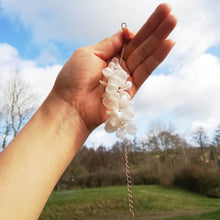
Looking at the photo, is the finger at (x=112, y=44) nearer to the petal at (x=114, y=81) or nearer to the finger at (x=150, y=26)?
the finger at (x=150, y=26)

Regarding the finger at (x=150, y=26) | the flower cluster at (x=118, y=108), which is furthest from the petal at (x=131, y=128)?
the finger at (x=150, y=26)

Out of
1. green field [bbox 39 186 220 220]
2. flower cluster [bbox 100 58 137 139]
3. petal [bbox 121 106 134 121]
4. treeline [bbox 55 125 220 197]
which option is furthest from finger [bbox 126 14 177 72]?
treeline [bbox 55 125 220 197]

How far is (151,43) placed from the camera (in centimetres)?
118

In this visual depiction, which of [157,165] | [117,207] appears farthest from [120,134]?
[157,165]

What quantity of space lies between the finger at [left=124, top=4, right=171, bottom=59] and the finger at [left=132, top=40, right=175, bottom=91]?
0.09 metres

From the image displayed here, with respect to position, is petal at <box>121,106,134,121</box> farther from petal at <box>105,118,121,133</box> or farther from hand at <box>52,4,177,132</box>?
hand at <box>52,4,177,132</box>

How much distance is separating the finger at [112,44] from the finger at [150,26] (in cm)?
5

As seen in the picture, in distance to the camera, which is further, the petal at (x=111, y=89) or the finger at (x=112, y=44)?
the finger at (x=112, y=44)

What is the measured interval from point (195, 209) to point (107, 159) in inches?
432

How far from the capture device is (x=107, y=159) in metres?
20.1

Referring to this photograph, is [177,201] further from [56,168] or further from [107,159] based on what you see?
[56,168]

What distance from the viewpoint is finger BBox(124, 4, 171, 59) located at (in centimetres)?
109

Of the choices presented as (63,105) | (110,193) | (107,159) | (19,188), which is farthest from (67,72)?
(107,159)

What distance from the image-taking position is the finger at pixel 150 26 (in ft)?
3.57
